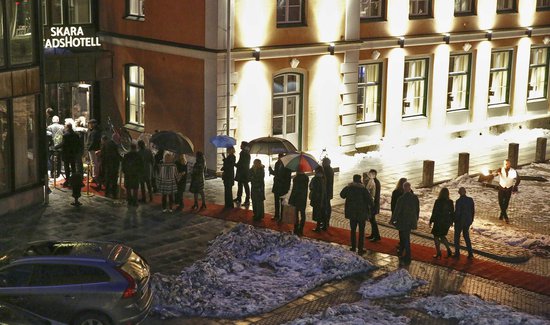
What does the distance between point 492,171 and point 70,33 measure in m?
14.1

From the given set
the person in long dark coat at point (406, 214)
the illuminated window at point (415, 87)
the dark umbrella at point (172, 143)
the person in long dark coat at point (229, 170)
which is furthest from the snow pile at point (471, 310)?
the illuminated window at point (415, 87)

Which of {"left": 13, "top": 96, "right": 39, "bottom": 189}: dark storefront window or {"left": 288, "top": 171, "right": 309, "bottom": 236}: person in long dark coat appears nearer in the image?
{"left": 288, "top": 171, "right": 309, "bottom": 236}: person in long dark coat

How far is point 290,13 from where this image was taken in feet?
95.0

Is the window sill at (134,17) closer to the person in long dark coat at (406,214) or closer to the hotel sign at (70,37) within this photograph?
the hotel sign at (70,37)

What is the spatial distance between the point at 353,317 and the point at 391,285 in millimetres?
2183

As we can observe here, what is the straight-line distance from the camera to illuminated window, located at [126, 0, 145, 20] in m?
30.0

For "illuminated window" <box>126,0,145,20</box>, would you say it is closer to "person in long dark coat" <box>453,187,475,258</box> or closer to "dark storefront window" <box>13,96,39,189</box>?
"dark storefront window" <box>13,96,39,189</box>

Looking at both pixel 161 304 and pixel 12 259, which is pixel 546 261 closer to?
pixel 161 304

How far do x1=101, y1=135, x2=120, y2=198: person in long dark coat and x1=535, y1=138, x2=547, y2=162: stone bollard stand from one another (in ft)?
48.8

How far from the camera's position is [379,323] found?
15.8 m

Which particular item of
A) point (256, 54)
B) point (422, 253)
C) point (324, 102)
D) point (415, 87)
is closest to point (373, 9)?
point (415, 87)

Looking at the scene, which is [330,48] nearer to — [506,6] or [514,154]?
[514,154]

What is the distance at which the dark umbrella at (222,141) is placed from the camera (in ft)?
83.4

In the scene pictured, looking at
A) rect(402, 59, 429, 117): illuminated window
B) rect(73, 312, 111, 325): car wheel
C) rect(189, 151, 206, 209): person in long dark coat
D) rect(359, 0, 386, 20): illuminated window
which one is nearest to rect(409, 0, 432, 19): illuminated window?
rect(359, 0, 386, 20): illuminated window
